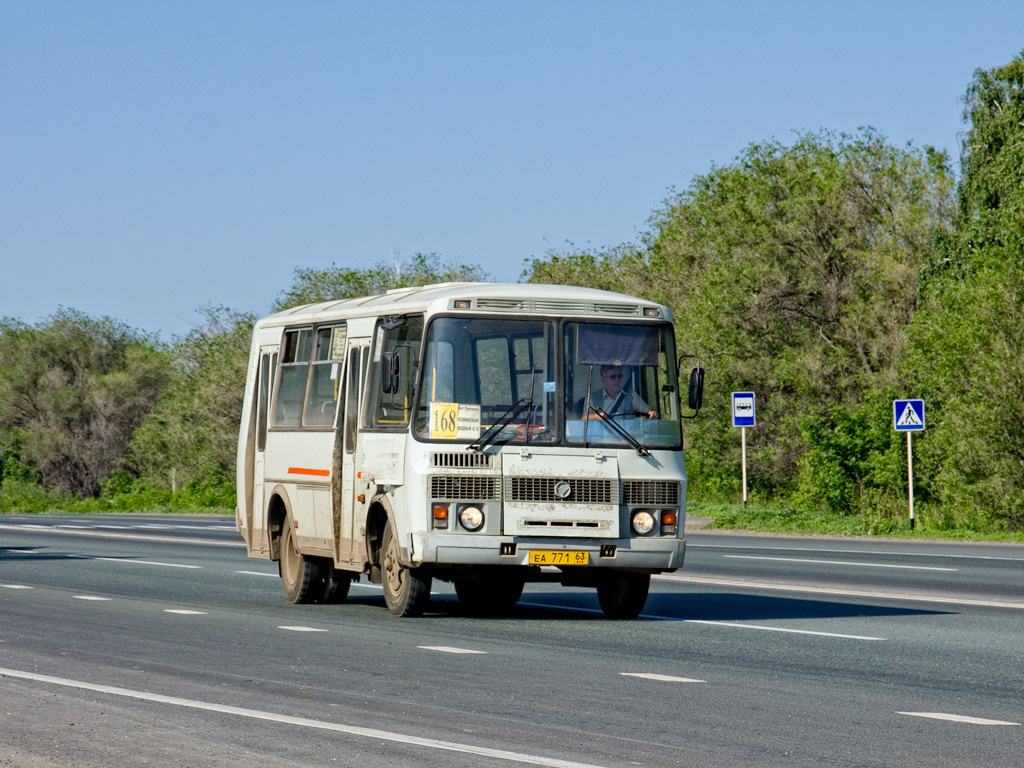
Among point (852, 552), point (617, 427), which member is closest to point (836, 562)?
point (852, 552)

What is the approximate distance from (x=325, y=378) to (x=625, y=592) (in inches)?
147

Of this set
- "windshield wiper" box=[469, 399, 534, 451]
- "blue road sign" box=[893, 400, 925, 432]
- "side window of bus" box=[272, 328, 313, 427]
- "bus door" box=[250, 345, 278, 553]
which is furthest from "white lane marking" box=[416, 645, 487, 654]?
"blue road sign" box=[893, 400, 925, 432]

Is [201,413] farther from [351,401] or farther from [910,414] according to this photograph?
[351,401]

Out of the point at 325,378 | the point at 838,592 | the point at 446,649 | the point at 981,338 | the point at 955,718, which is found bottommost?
the point at 955,718

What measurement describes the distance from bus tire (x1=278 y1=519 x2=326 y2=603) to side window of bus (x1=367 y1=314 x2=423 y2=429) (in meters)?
2.29

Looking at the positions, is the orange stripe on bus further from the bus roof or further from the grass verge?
the grass verge

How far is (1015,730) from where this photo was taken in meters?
8.70

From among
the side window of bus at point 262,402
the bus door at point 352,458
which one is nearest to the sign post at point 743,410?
the side window of bus at point 262,402

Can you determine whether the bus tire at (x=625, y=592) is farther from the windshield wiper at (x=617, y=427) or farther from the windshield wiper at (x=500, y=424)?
the windshield wiper at (x=500, y=424)

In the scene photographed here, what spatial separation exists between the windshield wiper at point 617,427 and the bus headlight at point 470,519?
1422 millimetres

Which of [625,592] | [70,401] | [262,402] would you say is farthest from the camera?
[70,401]

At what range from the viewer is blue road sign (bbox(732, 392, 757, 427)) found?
3891 centimetres

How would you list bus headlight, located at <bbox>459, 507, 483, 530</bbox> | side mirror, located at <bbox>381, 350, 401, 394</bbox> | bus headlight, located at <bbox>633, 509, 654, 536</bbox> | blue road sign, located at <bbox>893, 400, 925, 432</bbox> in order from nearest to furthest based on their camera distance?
1. bus headlight, located at <bbox>459, 507, 483, 530</bbox>
2. side mirror, located at <bbox>381, 350, 401, 394</bbox>
3. bus headlight, located at <bbox>633, 509, 654, 536</bbox>
4. blue road sign, located at <bbox>893, 400, 925, 432</bbox>

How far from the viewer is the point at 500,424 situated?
14.6m
